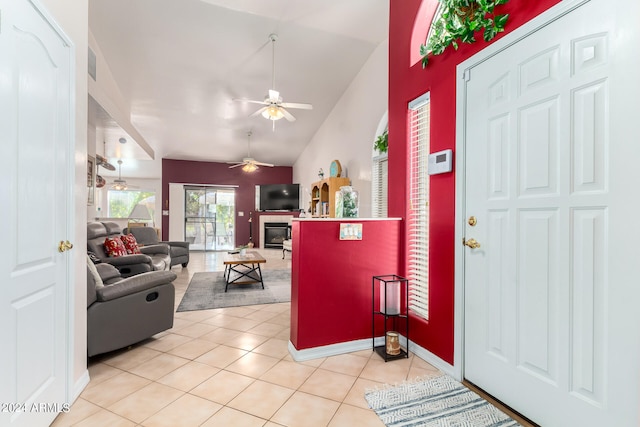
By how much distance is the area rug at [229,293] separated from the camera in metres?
3.78

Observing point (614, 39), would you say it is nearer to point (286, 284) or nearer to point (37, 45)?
point (37, 45)

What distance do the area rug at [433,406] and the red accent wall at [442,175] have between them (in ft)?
0.85

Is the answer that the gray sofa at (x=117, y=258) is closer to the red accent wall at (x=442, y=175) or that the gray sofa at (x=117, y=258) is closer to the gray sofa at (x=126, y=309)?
the gray sofa at (x=126, y=309)

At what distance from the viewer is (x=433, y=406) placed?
5.71ft

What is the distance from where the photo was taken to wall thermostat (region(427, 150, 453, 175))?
2.08 metres

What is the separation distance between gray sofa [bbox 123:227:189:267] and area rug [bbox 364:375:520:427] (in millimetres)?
5097

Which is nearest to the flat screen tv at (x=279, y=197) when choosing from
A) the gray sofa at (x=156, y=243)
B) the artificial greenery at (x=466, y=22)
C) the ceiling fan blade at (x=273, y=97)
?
the gray sofa at (x=156, y=243)

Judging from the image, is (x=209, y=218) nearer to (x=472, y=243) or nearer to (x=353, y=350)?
(x=353, y=350)

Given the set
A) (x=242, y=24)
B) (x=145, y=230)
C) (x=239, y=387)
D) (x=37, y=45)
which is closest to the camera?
(x=37, y=45)

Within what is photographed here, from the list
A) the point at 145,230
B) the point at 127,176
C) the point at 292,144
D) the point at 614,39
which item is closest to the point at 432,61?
the point at 614,39

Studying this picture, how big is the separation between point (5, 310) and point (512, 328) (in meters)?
2.47

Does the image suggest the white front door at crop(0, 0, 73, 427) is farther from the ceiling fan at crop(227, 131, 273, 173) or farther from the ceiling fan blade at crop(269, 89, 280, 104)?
the ceiling fan at crop(227, 131, 273, 173)

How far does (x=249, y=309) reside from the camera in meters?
3.60

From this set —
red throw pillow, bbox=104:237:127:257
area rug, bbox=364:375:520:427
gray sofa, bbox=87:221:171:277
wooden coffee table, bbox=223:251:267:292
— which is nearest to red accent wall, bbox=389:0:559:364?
area rug, bbox=364:375:520:427
